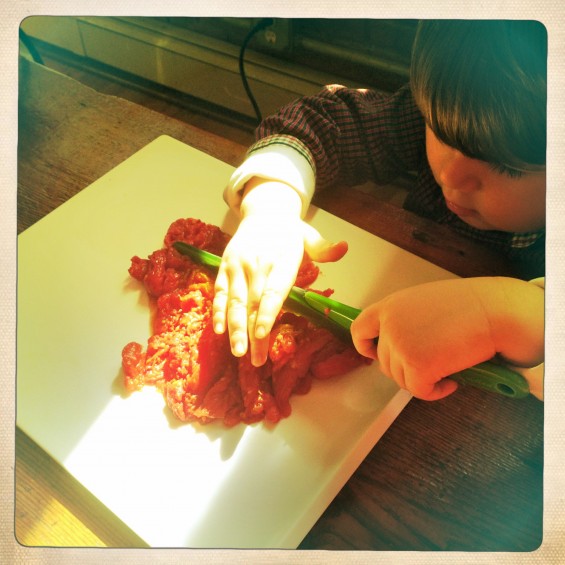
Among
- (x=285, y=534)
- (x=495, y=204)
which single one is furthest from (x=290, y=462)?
(x=495, y=204)

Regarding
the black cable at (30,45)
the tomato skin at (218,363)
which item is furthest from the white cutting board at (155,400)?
the black cable at (30,45)

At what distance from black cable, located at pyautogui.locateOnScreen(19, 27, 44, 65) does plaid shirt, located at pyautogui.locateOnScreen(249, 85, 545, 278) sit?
0.70ft

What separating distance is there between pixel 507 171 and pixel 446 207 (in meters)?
0.07

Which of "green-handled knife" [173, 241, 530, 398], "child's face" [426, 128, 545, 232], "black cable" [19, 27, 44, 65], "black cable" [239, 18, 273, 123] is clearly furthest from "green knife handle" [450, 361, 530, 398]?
"black cable" [19, 27, 44, 65]

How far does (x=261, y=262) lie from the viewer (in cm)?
51

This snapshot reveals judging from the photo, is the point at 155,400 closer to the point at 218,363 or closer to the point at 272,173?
the point at 218,363

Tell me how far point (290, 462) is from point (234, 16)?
14.9 inches

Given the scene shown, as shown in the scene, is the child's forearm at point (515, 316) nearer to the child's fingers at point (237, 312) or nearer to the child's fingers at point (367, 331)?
the child's fingers at point (367, 331)

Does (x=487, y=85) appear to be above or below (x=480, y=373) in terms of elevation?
above

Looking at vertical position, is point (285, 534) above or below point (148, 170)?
below

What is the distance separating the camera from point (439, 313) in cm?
45

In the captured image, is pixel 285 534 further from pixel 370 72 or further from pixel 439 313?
pixel 370 72

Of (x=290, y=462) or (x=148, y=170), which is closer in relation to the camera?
(x=290, y=462)

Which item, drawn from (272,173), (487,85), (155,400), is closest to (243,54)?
(272,173)
